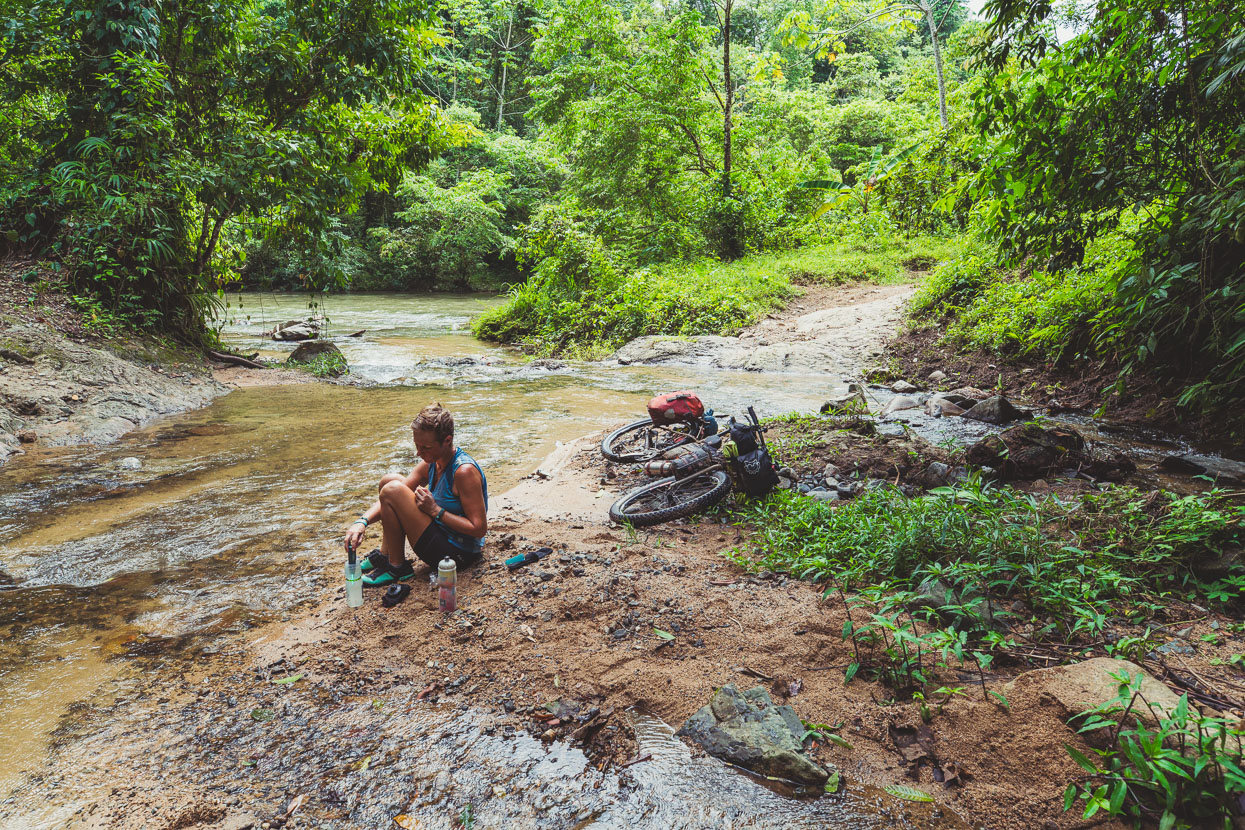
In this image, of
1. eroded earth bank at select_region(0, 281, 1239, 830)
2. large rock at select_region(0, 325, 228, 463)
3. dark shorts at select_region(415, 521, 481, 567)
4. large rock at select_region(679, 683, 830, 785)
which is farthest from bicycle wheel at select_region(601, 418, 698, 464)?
large rock at select_region(0, 325, 228, 463)

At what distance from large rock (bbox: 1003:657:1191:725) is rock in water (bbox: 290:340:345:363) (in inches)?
475

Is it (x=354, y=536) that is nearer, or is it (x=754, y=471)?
(x=354, y=536)

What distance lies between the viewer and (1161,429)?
20.4 ft

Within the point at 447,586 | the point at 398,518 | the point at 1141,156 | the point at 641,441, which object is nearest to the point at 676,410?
the point at 641,441

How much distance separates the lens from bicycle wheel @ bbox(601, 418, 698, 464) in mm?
5738

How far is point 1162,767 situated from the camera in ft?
6.26

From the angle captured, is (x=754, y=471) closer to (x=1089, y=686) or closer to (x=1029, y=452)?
(x=1029, y=452)

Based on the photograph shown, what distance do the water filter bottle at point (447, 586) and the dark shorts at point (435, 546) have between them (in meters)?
0.33

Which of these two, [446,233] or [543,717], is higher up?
[446,233]

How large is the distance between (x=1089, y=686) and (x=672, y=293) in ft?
42.7

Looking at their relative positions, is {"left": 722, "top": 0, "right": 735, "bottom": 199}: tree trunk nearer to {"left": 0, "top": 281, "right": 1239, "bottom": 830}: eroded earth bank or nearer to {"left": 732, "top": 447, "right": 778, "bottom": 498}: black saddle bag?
{"left": 732, "top": 447, "right": 778, "bottom": 498}: black saddle bag

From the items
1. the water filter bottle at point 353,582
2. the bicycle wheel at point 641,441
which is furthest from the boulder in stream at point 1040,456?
→ the water filter bottle at point 353,582

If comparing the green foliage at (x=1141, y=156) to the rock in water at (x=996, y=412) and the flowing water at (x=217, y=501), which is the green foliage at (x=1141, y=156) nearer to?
the rock in water at (x=996, y=412)

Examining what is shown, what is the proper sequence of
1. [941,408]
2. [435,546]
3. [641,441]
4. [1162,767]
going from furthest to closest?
[941,408]
[641,441]
[435,546]
[1162,767]
